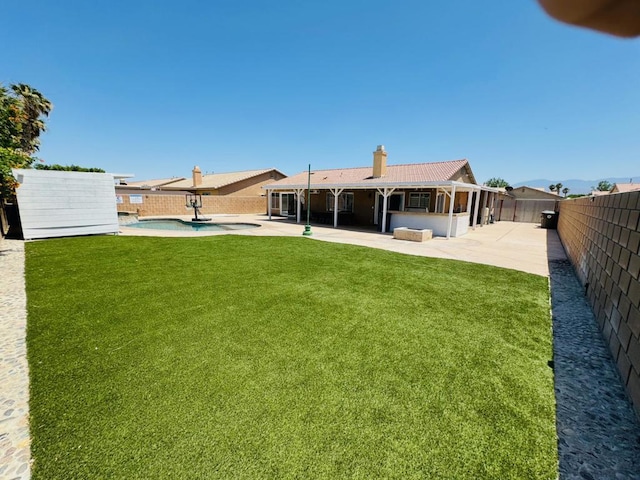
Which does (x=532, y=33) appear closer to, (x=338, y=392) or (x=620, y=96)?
(x=620, y=96)

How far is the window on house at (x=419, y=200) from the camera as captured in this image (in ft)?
57.6

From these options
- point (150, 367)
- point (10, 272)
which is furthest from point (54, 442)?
point (10, 272)

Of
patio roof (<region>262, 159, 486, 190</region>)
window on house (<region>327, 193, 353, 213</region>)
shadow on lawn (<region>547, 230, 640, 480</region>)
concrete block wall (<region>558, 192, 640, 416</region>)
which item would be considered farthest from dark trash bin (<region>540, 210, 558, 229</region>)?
shadow on lawn (<region>547, 230, 640, 480</region>)

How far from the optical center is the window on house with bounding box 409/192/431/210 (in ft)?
57.6

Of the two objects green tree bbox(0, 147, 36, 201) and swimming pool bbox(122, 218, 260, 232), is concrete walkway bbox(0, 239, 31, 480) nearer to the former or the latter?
green tree bbox(0, 147, 36, 201)

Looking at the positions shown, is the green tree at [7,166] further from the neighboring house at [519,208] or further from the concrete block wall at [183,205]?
the neighboring house at [519,208]

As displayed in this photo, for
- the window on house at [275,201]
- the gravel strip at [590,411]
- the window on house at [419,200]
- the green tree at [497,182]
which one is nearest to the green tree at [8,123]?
the gravel strip at [590,411]

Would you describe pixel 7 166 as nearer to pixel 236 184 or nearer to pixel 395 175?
pixel 395 175

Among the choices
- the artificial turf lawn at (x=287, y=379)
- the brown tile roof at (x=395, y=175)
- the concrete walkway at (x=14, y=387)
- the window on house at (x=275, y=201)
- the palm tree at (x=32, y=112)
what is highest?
the palm tree at (x=32, y=112)

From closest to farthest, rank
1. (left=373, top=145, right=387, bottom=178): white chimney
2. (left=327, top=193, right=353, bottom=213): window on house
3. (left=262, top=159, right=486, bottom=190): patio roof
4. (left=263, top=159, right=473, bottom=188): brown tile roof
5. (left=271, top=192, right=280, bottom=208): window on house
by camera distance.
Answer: (left=262, top=159, right=486, bottom=190): patio roof → (left=263, top=159, right=473, bottom=188): brown tile roof → (left=373, top=145, right=387, bottom=178): white chimney → (left=327, top=193, right=353, bottom=213): window on house → (left=271, top=192, right=280, bottom=208): window on house

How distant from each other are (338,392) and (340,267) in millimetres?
4998

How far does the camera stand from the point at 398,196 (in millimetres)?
18656

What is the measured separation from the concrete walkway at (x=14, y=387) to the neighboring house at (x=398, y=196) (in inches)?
501

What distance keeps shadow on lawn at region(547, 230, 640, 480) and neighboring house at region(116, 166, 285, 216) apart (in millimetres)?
26025
